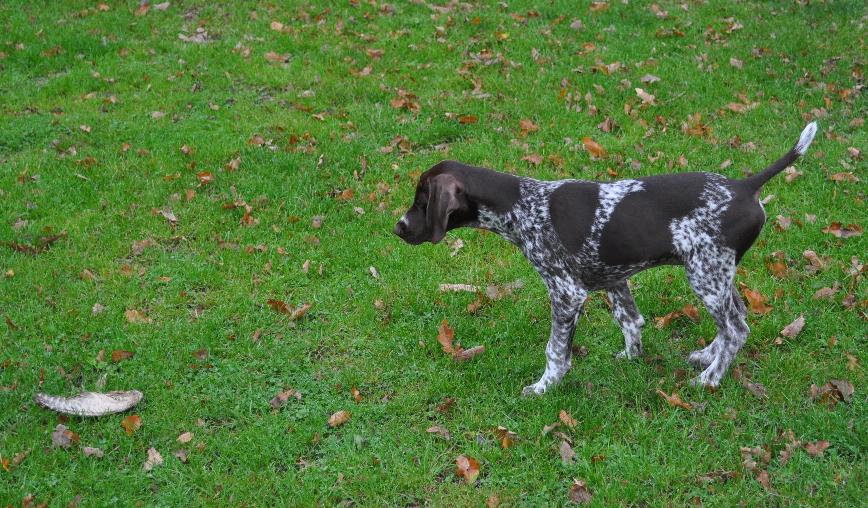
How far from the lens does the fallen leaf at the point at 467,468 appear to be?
16.4ft

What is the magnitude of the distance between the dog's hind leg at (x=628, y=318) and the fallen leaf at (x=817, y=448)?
1372 mm

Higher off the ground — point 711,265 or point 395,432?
point 711,265

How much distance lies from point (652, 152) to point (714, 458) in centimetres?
442

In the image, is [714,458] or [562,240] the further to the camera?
[562,240]

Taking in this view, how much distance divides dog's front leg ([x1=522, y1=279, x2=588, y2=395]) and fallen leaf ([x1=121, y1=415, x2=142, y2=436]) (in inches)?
106

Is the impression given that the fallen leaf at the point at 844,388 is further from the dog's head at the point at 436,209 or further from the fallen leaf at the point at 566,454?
the dog's head at the point at 436,209

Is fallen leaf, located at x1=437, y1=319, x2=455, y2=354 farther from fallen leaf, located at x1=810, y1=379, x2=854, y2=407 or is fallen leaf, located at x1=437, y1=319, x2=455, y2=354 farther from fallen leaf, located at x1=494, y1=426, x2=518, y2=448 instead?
fallen leaf, located at x1=810, y1=379, x2=854, y2=407

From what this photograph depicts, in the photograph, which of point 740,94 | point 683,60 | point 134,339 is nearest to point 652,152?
point 740,94

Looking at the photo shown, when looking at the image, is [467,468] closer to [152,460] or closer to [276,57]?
[152,460]

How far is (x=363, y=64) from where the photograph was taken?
11.0 metres

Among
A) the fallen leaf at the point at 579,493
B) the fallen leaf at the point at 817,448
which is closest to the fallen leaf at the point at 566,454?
the fallen leaf at the point at 579,493

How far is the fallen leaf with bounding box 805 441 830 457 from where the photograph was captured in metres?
4.88

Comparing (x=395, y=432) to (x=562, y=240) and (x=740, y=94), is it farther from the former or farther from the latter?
(x=740, y=94)

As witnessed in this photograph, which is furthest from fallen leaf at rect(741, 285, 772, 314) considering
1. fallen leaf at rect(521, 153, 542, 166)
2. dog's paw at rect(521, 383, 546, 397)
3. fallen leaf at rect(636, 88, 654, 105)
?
fallen leaf at rect(636, 88, 654, 105)
